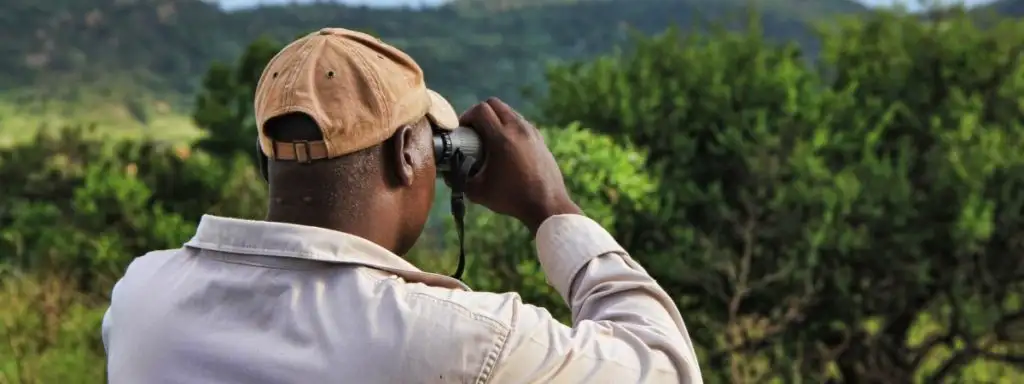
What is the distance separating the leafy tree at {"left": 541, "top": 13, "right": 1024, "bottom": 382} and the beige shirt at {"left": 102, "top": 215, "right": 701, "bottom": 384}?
3299 mm

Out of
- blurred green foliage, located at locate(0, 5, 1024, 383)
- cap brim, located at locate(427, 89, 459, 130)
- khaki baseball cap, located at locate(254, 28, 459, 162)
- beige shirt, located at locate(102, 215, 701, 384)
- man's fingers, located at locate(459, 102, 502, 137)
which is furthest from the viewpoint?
blurred green foliage, located at locate(0, 5, 1024, 383)

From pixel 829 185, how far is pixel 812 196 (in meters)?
0.15

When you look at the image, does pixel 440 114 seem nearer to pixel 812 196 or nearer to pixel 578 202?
pixel 578 202

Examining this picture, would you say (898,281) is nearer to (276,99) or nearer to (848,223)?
(848,223)

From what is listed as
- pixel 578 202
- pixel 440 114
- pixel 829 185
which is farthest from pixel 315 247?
pixel 829 185

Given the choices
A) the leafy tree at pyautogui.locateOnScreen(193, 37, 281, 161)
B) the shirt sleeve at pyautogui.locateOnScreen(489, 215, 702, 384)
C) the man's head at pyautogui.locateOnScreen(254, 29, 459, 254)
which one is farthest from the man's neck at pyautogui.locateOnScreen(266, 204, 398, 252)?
the leafy tree at pyautogui.locateOnScreen(193, 37, 281, 161)

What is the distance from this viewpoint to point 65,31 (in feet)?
40.5

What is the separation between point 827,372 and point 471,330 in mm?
4769

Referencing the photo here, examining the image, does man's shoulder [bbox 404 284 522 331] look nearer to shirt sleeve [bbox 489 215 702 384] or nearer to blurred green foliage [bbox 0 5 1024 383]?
shirt sleeve [bbox 489 215 702 384]

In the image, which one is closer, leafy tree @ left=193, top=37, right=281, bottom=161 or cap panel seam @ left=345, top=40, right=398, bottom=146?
cap panel seam @ left=345, top=40, right=398, bottom=146

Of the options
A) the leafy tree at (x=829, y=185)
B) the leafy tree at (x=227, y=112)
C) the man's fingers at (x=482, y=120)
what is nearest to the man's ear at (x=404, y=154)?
the man's fingers at (x=482, y=120)

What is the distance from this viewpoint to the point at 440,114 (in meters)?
1.63

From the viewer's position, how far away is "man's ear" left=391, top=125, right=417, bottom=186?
5.00ft

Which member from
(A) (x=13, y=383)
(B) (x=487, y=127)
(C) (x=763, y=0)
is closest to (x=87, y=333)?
(A) (x=13, y=383)
